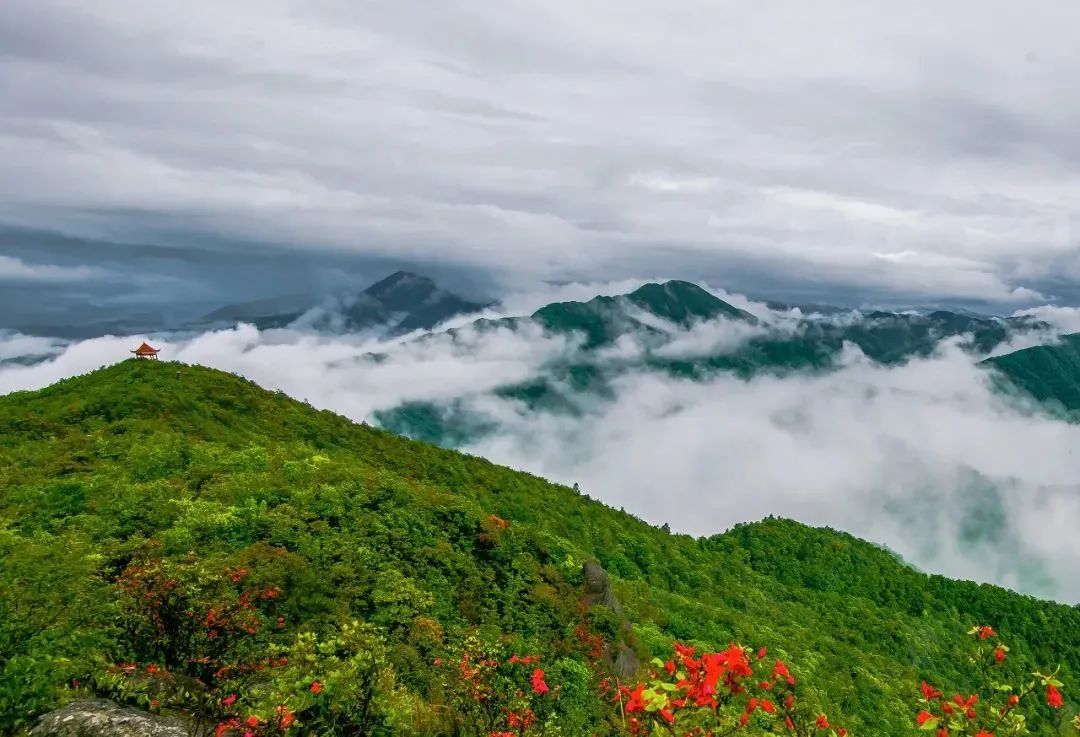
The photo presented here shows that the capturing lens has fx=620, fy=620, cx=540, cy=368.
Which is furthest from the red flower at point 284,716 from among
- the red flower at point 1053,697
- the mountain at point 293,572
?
the red flower at point 1053,697

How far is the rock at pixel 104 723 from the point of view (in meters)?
10.5

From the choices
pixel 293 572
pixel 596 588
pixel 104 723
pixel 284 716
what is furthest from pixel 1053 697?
pixel 596 588

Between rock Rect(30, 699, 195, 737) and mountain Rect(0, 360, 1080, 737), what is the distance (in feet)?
1.03

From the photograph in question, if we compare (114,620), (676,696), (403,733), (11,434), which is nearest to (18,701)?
(114,620)

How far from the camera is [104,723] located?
1062cm

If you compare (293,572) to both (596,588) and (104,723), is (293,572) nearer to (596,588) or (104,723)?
(104,723)

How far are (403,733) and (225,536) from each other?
12749 mm

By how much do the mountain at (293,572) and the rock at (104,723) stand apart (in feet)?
1.03

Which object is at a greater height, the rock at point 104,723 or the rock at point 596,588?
the rock at point 104,723

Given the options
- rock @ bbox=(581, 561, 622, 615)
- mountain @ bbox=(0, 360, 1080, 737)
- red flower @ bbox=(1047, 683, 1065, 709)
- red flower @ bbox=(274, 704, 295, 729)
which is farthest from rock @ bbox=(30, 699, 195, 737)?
rock @ bbox=(581, 561, 622, 615)

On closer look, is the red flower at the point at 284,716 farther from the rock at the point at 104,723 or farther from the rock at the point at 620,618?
the rock at the point at 620,618

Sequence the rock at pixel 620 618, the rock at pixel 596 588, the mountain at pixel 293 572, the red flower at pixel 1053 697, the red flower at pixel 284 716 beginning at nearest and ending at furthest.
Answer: the red flower at pixel 1053 697 < the red flower at pixel 284 716 < the mountain at pixel 293 572 < the rock at pixel 620 618 < the rock at pixel 596 588

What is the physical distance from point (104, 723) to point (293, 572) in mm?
9693

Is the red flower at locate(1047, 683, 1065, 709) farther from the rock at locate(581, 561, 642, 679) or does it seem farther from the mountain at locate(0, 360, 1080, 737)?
the rock at locate(581, 561, 642, 679)
